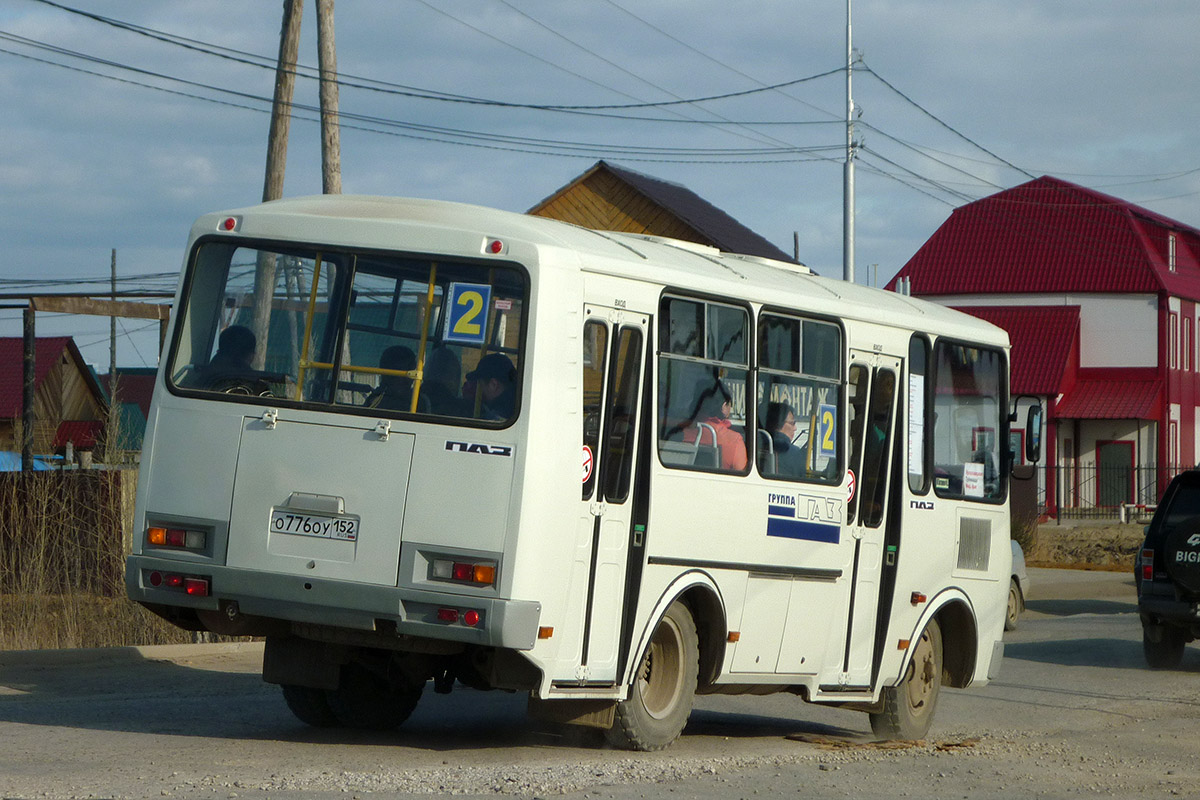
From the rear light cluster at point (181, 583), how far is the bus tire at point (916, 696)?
5.09 meters

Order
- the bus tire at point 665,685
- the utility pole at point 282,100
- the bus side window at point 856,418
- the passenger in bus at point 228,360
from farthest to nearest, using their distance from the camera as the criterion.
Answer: the utility pole at point 282,100 < the bus side window at point 856,418 < the bus tire at point 665,685 < the passenger in bus at point 228,360

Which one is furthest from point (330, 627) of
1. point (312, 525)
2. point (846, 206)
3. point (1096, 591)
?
point (846, 206)

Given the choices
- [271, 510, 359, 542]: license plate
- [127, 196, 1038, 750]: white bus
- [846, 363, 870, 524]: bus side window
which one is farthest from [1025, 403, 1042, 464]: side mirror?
[271, 510, 359, 542]: license plate

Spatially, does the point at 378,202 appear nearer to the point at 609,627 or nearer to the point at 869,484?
the point at 609,627

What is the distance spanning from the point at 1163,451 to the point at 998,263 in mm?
8346

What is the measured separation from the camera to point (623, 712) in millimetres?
9227

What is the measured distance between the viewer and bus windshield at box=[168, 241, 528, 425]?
843 centimetres

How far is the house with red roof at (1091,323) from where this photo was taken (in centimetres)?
5225

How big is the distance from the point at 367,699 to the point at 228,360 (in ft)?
8.03

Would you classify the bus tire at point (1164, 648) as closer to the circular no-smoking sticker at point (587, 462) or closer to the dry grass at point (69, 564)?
the dry grass at point (69, 564)

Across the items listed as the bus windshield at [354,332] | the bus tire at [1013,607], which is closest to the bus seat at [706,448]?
the bus windshield at [354,332]

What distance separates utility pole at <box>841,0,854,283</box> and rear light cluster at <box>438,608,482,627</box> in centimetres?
2330

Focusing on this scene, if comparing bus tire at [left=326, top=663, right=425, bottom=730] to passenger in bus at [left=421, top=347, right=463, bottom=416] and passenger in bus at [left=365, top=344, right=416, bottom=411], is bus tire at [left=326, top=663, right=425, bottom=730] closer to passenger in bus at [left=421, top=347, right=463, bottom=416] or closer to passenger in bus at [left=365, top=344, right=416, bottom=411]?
passenger in bus at [left=365, top=344, right=416, bottom=411]

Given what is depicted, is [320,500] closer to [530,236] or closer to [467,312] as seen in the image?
[467,312]
